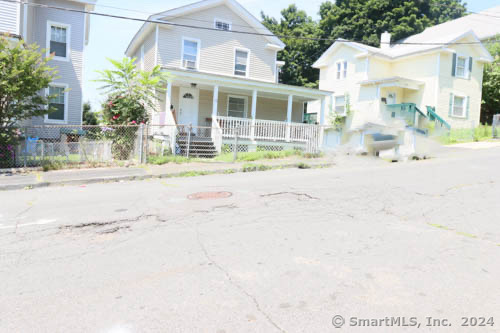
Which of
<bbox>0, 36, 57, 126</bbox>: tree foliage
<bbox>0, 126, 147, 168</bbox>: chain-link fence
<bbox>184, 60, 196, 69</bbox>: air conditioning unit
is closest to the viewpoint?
<bbox>0, 36, 57, 126</bbox>: tree foliage

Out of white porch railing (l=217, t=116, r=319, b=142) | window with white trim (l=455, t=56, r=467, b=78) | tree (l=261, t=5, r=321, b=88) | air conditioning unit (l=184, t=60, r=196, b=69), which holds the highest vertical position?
tree (l=261, t=5, r=321, b=88)

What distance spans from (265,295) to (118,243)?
2.50m

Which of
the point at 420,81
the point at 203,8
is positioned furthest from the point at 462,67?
the point at 203,8

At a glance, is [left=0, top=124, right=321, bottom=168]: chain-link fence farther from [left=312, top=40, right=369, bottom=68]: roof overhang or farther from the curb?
[left=312, top=40, right=369, bottom=68]: roof overhang

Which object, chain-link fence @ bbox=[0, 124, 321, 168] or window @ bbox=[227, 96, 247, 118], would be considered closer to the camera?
chain-link fence @ bbox=[0, 124, 321, 168]

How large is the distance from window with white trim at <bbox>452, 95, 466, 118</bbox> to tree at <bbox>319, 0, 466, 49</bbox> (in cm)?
1381

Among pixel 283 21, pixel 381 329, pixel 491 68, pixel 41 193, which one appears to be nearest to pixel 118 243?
pixel 381 329

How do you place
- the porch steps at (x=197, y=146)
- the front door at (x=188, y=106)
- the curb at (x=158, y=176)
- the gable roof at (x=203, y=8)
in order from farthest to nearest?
the front door at (x=188, y=106) < the gable roof at (x=203, y=8) < the porch steps at (x=197, y=146) < the curb at (x=158, y=176)

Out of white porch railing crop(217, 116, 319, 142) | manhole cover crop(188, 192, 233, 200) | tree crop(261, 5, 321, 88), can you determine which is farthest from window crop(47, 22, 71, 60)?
tree crop(261, 5, 321, 88)

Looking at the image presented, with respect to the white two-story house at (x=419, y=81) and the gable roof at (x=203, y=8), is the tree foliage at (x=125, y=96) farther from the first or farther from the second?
the white two-story house at (x=419, y=81)

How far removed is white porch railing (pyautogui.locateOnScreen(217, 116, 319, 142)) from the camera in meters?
16.5

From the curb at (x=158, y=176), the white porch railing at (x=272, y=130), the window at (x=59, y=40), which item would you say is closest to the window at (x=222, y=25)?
the white porch railing at (x=272, y=130)

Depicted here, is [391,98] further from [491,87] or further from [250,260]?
[250,260]

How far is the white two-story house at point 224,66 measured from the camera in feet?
56.5
